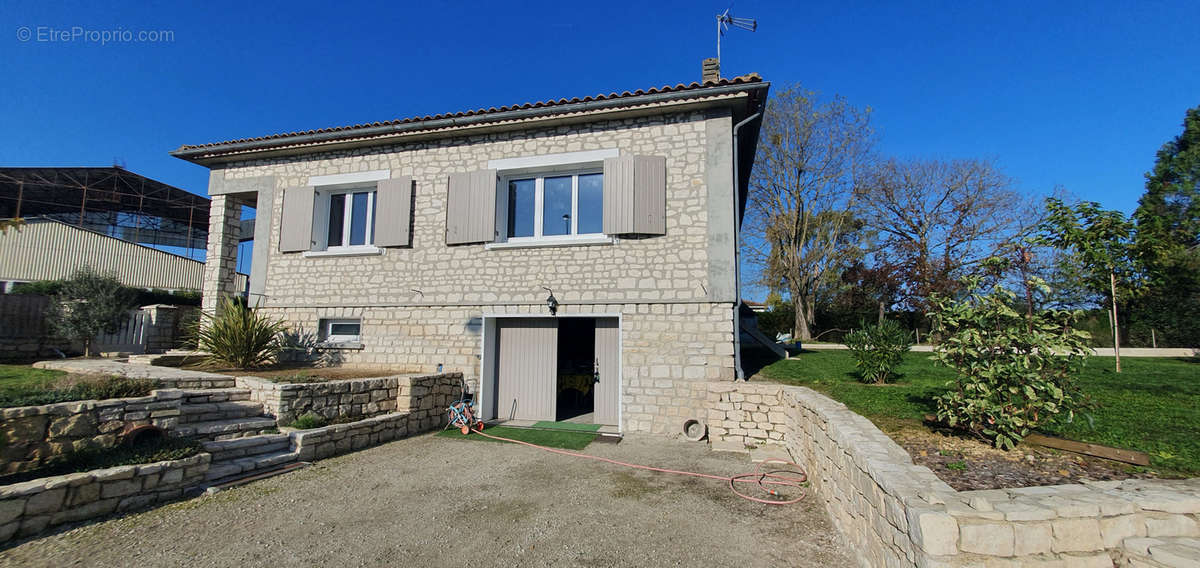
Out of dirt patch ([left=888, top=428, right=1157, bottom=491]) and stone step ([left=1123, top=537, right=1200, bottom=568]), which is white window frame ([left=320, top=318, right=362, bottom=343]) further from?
stone step ([left=1123, top=537, right=1200, bottom=568])

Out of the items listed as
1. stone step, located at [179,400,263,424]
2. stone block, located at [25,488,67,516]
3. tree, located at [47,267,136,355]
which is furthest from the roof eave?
stone block, located at [25,488,67,516]

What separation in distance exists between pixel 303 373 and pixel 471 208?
3944mm

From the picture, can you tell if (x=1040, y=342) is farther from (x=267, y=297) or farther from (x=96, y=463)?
(x=267, y=297)

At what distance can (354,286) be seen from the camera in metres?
9.07

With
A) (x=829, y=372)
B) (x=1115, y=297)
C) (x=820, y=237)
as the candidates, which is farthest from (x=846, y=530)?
(x=820, y=237)

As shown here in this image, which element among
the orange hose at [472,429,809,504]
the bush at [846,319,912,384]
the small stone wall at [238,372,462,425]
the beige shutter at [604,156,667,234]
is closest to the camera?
the orange hose at [472,429,809,504]

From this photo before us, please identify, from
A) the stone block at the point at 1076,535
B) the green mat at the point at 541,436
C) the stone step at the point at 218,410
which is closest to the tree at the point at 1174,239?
the stone block at the point at 1076,535

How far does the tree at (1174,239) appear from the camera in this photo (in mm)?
8766

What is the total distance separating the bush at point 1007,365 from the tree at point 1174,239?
725cm

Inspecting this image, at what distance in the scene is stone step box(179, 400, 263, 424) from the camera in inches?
220

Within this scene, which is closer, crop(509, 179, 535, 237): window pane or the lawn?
the lawn

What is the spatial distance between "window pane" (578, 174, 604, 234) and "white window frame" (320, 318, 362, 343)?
480 cm

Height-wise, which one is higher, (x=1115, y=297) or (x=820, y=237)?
(x=820, y=237)

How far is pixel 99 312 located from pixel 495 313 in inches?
318
